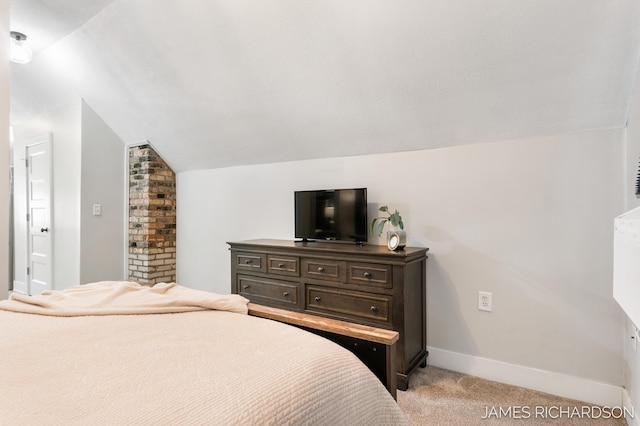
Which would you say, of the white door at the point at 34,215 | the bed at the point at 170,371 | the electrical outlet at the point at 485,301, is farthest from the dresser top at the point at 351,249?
the white door at the point at 34,215

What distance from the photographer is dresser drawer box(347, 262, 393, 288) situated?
2.29 meters

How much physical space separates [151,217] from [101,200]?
2.02 feet

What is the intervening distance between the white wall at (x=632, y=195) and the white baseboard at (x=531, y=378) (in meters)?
0.14

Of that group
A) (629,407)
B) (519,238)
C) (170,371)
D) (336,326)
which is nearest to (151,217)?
(336,326)

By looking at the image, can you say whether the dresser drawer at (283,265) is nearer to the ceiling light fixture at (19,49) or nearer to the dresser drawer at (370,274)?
the dresser drawer at (370,274)

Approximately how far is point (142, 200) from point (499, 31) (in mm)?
3797

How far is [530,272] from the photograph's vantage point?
2256 millimetres

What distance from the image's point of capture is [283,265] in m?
2.78

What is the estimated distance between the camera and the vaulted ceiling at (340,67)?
6.07 ft

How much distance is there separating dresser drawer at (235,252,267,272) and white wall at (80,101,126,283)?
2020 millimetres

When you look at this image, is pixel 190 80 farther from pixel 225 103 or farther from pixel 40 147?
pixel 40 147

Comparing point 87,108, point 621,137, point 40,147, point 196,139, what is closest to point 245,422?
point 621,137

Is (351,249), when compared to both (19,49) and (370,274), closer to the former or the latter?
(370,274)

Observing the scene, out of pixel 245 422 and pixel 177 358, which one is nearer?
pixel 245 422
